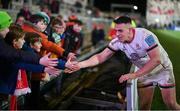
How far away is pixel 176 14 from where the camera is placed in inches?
126

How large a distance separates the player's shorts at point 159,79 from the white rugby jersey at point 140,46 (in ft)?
0.24

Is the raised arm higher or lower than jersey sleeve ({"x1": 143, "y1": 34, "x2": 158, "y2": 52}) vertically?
lower

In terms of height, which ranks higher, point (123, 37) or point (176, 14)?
point (176, 14)

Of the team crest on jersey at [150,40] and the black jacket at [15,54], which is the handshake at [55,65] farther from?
the team crest on jersey at [150,40]

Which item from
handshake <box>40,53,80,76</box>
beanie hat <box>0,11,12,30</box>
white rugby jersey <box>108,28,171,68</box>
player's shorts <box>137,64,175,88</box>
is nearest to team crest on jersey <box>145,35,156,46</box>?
white rugby jersey <box>108,28,171,68</box>

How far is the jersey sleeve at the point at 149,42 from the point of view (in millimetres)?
2662

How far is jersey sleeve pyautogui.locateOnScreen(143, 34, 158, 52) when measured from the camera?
2.66m

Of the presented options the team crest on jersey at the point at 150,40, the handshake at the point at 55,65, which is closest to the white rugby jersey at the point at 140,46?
the team crest on jersey at the point at 150,40

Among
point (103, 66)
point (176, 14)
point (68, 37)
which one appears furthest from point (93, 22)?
point (176, 14)

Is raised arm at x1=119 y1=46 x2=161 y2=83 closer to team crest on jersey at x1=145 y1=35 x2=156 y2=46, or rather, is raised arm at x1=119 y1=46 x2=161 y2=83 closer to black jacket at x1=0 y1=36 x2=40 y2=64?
team crest on jersey at x1=145 y1=35 x2=156 y2=46

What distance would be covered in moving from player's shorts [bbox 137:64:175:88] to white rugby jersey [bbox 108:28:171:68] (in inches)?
2.9

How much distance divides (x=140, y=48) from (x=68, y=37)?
1.66 meters

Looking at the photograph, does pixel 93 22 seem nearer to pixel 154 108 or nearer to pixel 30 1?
pixel 30 1

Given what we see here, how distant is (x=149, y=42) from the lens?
2740 millimetres
